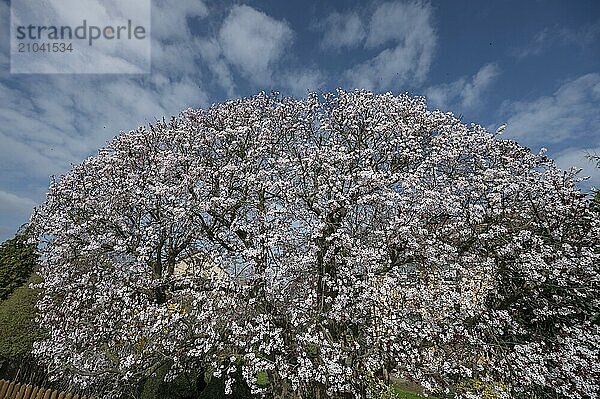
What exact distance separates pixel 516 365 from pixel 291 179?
653 cm

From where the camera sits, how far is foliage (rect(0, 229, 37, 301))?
1614 centimetres

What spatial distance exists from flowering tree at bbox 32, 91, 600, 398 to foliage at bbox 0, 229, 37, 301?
8.06m

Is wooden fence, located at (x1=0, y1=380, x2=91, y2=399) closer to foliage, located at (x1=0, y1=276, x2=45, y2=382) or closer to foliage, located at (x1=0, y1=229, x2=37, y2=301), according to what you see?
foliage, located at (x1=0, y1=276, x2=45, y2=382)

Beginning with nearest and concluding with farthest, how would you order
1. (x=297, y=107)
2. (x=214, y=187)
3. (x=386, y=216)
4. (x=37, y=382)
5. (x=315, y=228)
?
1. (x=315, y=228)
2. (x=386, y=216)
3. (x=214, y=187)
4. (x=297, y=107)
5. (x=37, y=382)

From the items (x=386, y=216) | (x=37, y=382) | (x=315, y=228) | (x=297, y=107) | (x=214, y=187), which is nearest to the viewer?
(x=315, y=228)

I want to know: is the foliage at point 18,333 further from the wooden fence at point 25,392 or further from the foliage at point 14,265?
the wooden fence at point 25,392

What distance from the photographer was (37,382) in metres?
13.2

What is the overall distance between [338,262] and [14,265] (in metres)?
16.2

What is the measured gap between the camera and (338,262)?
8000 millimetres

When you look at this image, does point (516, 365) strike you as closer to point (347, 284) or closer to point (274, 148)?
point (347, 284)

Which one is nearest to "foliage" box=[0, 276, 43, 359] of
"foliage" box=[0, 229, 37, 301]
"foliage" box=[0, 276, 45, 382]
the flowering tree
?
"foliage" box=[0, 276, 45, 382]

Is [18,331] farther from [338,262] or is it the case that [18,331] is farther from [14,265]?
[338,262]

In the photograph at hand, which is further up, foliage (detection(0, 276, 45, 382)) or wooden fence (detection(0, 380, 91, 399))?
foliage (detection(0, 276, 45, 382))

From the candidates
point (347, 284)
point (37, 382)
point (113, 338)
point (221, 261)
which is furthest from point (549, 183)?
point (37, 382)
